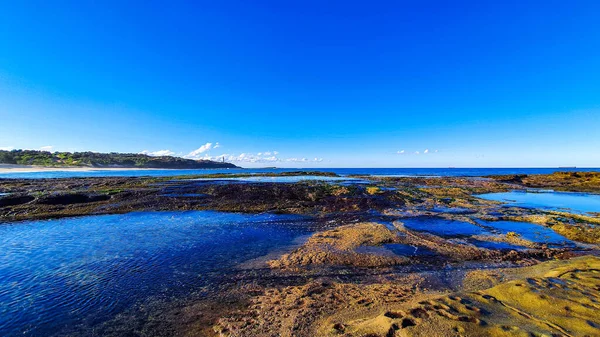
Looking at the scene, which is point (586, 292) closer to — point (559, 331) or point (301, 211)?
point (559, 331)

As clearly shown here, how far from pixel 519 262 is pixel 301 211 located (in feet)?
46.3

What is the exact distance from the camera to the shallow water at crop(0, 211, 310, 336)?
22.0 feet

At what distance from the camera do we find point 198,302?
692 cm

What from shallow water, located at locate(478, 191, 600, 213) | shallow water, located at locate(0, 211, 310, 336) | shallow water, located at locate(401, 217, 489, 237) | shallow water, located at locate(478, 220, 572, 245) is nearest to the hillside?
shallow water, located at locate(0, 211, 310, 336)

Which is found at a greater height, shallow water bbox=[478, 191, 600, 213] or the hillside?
the hillside

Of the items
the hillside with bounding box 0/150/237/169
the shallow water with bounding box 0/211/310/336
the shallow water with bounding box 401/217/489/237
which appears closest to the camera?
the shallow water with bounding box 0/211/310/336

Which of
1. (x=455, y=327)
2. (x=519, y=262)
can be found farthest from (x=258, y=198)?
(x=455, y=327)

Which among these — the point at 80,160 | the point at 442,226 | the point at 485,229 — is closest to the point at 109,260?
the point at 442,226

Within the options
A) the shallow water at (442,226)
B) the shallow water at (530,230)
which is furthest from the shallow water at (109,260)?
the shallow water at (530,230)

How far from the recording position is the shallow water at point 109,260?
6.70 m

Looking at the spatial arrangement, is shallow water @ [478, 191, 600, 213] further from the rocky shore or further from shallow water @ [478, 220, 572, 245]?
shallow water @ [478, 220, 572, 245]

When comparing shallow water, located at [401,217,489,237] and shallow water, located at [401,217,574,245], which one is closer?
shallow water, located at [401,217,574,245]

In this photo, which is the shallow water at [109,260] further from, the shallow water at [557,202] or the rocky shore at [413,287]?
the shallow water at [557,202]

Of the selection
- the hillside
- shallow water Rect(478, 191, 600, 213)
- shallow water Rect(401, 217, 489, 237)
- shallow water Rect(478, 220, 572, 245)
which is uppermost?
the hillside
